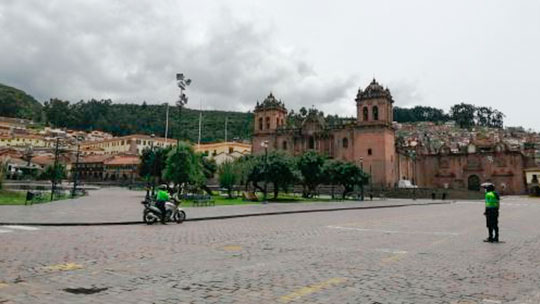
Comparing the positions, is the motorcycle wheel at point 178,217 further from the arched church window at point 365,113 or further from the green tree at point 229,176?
the arched church window at point 365,113

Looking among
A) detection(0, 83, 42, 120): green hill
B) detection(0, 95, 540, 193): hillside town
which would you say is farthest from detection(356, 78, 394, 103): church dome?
detection(0, 83, 42, 120): green hill

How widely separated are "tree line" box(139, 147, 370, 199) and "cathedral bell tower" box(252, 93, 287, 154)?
79.3 ft

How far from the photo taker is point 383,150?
59438mm

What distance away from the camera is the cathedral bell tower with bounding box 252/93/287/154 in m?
72.8

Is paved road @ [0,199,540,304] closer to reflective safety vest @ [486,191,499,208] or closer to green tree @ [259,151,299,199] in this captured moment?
reflective safety vest @ [486,191,499,208]

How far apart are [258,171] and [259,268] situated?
3013 cm

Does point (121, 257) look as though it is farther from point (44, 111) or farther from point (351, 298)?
point (44, 111)

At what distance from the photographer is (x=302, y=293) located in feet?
18.0

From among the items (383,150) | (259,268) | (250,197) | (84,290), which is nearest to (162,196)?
(259,268)

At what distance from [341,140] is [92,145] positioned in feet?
288

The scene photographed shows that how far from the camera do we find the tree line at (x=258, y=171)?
3306 cm

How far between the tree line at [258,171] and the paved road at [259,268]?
63.8ft

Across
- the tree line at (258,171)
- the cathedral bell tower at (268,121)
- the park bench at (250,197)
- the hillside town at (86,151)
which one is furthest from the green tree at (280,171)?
the cathedral bell tower at (268,121)

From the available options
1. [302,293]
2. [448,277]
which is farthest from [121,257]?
[448,277]
